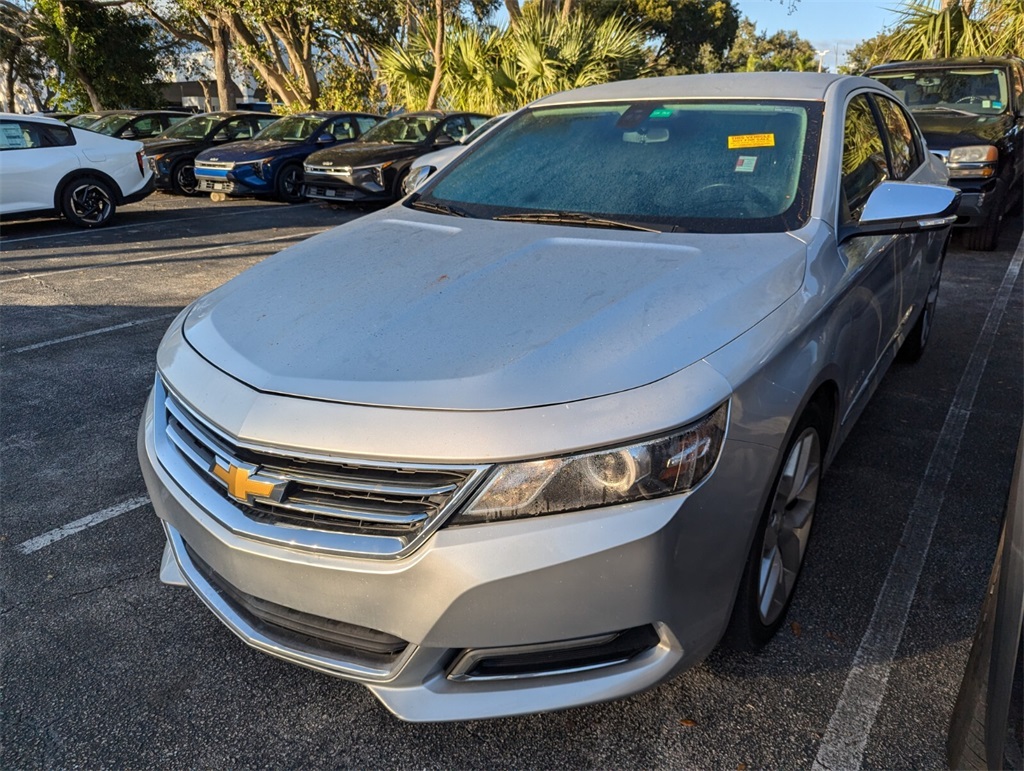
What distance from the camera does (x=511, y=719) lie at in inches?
85.4

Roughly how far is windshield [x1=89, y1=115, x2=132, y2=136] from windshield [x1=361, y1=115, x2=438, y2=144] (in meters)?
5.58

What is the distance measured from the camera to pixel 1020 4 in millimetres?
12078

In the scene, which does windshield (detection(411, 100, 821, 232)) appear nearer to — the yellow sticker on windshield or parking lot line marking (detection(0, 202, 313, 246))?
the yellow sticker on windshield

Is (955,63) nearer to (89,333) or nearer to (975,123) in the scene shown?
(975,123)

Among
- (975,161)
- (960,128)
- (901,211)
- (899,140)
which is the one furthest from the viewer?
(960,128)

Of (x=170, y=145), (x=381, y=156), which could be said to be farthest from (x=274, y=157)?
(x=170, y=145)

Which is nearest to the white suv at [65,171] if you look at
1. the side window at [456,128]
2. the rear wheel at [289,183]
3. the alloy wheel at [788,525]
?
the rear wheel at [289,183]

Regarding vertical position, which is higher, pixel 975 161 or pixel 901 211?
pixel 901 211

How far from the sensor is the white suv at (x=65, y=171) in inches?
388

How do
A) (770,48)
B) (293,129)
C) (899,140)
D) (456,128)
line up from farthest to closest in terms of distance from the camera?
(770,48) → (293,129) → (456,128) → (899,140)

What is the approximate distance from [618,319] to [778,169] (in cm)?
118

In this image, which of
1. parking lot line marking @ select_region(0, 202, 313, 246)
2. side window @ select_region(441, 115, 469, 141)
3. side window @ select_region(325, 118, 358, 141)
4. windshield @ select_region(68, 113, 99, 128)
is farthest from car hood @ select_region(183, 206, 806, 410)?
windshield @ select_region(68, 113, 99, 128)

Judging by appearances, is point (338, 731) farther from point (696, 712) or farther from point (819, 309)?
point (819, 309)

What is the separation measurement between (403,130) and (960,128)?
801cm
